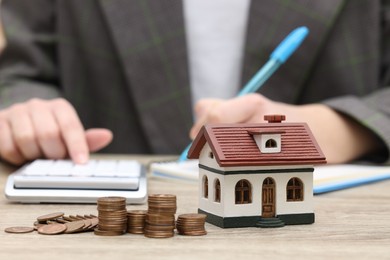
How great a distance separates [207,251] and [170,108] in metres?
0.62

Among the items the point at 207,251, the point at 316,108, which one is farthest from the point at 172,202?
the point at 316,108

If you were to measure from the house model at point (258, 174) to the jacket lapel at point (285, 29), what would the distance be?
51 centimetres

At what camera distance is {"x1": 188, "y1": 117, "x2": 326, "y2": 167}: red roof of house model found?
0.40 m

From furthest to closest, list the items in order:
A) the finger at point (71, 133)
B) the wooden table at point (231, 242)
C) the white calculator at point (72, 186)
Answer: the finger at point (71, 133) → the white calculator at point (72, 186) → the wooden table at point (231, 242)

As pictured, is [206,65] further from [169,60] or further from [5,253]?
[5,253]

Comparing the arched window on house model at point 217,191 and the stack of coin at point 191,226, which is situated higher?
the arched window on house model at point 217,191

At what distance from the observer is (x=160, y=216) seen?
39 centimetres

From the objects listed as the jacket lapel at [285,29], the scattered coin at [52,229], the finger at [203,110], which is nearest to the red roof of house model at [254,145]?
the scattered coin at [52,229]

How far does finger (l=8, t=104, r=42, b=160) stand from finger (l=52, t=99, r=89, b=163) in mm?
32

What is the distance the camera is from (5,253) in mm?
347

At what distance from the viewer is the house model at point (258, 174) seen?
40 cm

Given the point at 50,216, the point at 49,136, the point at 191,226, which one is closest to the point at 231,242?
the point at 191,226

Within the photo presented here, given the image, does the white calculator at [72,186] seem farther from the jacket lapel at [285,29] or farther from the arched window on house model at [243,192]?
the jacket lapel at [285,29]

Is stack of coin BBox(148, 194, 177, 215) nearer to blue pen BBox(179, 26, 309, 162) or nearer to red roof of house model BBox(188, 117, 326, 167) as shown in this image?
red roof of house model BBox(188, 117, 326, 167)
